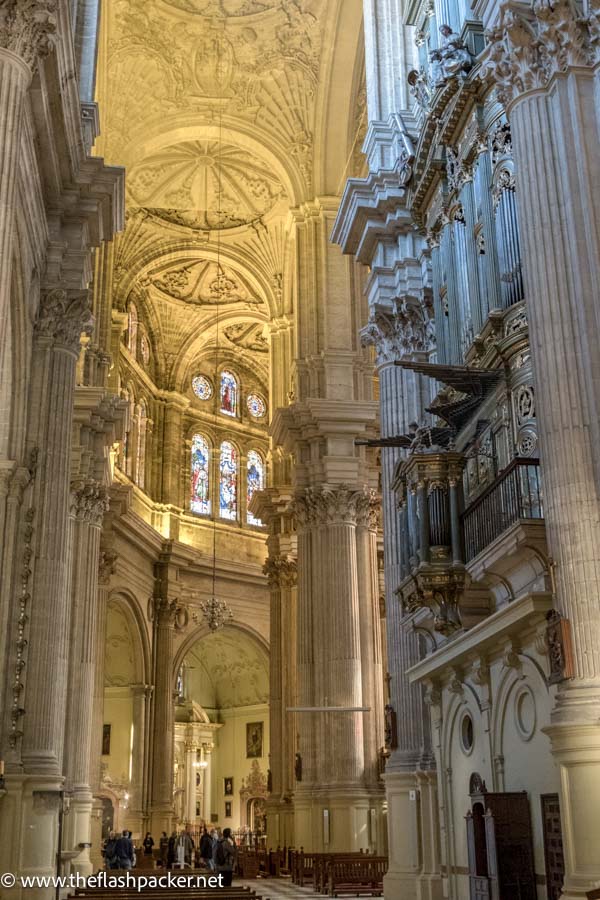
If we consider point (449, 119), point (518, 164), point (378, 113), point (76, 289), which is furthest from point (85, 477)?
point (518, 164)

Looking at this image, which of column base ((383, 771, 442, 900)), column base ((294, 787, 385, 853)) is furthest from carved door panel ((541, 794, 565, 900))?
column base ((294, 787, 385, 853))

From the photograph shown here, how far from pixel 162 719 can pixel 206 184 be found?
18.1 meters

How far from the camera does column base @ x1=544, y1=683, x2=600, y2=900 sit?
866 centimetres

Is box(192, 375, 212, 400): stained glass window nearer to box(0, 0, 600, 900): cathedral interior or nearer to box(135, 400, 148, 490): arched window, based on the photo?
box(0, 0, 600, 900): cathedral interior

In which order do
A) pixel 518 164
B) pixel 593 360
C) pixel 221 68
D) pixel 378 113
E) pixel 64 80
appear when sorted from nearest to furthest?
pixel 593 360
pixel 518 164
pixel 64 80
pixel 378 113
pixel 221 68

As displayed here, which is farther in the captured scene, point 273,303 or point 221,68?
point 273,303

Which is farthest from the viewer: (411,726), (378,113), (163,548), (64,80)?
(163,548)

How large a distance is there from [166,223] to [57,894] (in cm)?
2507

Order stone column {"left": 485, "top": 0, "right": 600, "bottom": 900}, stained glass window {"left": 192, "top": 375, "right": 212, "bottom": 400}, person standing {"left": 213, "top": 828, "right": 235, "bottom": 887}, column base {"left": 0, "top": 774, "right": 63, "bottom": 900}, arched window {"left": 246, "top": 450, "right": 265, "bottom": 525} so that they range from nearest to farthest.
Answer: stone column {"left": 485, "top": 0, "right": 600, "bottom": 900}
column base {"left": 0, "top": 774, "right": 63, "bottom": 900}
person standing {"left": 213, "top": 828, "right": 235, "bottom": 887}
stained glass window {"left": 192, "top": 375, "right": 212, "bottom": 400}
arched window {"left": 246, "top": 450, "right": 265, "bottom": 525}

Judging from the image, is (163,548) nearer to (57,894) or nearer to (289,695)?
(289,695)

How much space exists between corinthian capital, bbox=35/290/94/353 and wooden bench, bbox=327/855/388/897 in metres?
10.8

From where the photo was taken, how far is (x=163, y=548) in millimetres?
37281

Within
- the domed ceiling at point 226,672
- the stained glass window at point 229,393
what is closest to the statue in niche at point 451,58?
the stained glass window at point 229,393

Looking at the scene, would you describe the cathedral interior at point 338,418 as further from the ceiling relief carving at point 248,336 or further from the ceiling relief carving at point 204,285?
the ceiling relief carving at point 248,336
